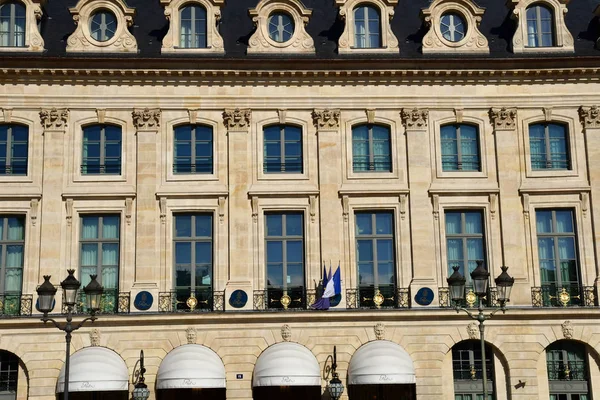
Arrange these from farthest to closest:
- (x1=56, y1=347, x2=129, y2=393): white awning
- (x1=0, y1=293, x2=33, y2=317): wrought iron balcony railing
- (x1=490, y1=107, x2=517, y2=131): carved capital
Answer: (x1=490, y1=107, x2=517, y2=131): carved capital → (x1=0, y1=293, x2=33, y2=317): wrought iron balcony railing → (x1=56, y1=347, x2=129, y2=393): white awning

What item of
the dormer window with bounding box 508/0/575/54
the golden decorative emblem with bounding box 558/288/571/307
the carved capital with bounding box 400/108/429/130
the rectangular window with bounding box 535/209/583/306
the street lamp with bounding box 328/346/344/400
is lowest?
the street lamp with bounding box 328/346/344/400

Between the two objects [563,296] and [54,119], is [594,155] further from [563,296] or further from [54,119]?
[54,119]

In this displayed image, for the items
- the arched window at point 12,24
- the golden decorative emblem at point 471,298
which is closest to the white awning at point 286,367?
the golden decorative emblem at point 471,298

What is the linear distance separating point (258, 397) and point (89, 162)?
9.02 metres

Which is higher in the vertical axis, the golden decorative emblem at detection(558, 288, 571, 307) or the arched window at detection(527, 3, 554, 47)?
the arched window at detection(527, 3, 554, 47)

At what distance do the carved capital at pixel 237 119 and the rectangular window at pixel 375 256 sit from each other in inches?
→ 180

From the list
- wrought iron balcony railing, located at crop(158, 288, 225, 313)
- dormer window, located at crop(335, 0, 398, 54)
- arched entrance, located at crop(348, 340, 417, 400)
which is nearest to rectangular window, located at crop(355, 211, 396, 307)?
arched entrance, located at crop(348, 340, 417, 400)

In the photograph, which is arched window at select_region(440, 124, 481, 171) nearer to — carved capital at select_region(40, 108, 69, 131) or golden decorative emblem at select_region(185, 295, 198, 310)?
golden decorative emblem at select_region(185, 295, 198, 310)

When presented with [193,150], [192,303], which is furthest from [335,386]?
[193,150]

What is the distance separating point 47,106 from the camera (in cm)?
2955

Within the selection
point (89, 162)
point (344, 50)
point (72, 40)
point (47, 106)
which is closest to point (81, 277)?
point (89, 162)

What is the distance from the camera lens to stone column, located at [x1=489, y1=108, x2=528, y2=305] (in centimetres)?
2920

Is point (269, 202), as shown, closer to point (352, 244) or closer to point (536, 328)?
point (352, 244)

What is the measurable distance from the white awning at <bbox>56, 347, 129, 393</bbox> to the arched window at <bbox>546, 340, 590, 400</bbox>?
12.8 m
